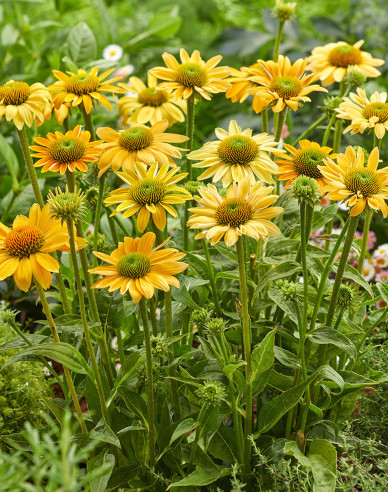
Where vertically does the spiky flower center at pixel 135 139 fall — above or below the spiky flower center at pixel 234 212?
above

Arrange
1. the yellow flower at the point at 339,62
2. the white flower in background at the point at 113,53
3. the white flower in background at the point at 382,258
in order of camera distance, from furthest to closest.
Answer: the white flower in background at the point at 113,53 < the white flower in background at the point at 382,258 < the yellow flower at the point at 339,62

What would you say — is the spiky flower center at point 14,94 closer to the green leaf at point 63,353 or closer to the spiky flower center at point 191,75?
the spiky flower center at point 191,75

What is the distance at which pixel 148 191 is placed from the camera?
0.79m

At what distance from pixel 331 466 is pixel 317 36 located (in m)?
2.68

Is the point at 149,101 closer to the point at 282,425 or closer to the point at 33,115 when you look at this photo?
the point at 33,115

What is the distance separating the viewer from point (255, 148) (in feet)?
2.91

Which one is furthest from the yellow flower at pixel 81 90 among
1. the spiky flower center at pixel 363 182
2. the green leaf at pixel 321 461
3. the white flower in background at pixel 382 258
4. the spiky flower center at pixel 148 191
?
the white flower in background at pixel 382 258

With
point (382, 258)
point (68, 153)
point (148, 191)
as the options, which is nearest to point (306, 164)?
point (148, 191)

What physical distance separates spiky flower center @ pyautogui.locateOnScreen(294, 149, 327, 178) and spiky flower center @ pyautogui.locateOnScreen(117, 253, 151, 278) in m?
0.28

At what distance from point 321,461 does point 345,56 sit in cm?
76

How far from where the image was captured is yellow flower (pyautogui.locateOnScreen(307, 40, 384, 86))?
44.4 inches

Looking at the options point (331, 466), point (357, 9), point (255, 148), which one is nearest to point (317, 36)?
point (357, 9)

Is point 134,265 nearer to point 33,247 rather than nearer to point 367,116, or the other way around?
point 33,247

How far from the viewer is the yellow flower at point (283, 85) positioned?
0.96 meters
